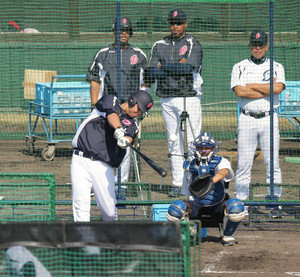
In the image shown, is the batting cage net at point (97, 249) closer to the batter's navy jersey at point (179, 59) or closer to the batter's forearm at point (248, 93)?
the batter's forearm at point (248, 93)

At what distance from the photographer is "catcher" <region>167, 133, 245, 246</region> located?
7.95 meters

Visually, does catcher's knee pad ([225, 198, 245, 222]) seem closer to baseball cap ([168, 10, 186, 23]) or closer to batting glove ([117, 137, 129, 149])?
batting glove ([117, 137, 129, 149])

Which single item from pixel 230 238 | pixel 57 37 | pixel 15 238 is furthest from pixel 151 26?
pixel 15 238

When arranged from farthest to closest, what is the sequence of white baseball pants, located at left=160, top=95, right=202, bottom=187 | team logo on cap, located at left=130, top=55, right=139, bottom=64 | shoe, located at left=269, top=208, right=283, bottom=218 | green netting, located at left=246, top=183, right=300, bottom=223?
white baseball pants, located at left=160, top=95, right=202, bottom=187 → team logo on cap, located at left=130, top=55, right=139, bottom=64 → shoe, located at left=269, top=208, right=283, bottom=218 → green netting, located at left=246, top=183, right=300, bottom=223

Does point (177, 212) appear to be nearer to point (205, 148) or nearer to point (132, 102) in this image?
point (205, 148)

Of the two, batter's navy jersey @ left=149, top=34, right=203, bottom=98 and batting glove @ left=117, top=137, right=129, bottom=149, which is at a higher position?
batter's navy jersey @ left=149, top=34, right=203, bottom=98

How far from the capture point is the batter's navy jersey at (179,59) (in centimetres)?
994

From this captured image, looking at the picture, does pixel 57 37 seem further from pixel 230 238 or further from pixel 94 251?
pixel 94 251

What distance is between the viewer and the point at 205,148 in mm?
8117

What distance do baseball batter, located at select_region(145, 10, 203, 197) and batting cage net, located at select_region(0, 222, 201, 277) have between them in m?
4.81

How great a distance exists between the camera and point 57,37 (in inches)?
613

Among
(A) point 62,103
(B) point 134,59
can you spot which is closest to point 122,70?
(B) point 134,59

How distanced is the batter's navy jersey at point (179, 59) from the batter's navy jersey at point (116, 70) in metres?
0.22

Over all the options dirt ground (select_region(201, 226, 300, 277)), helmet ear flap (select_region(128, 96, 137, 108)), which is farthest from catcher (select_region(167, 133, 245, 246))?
helmet ear flap (select_region(128, 96, 137, 108))
